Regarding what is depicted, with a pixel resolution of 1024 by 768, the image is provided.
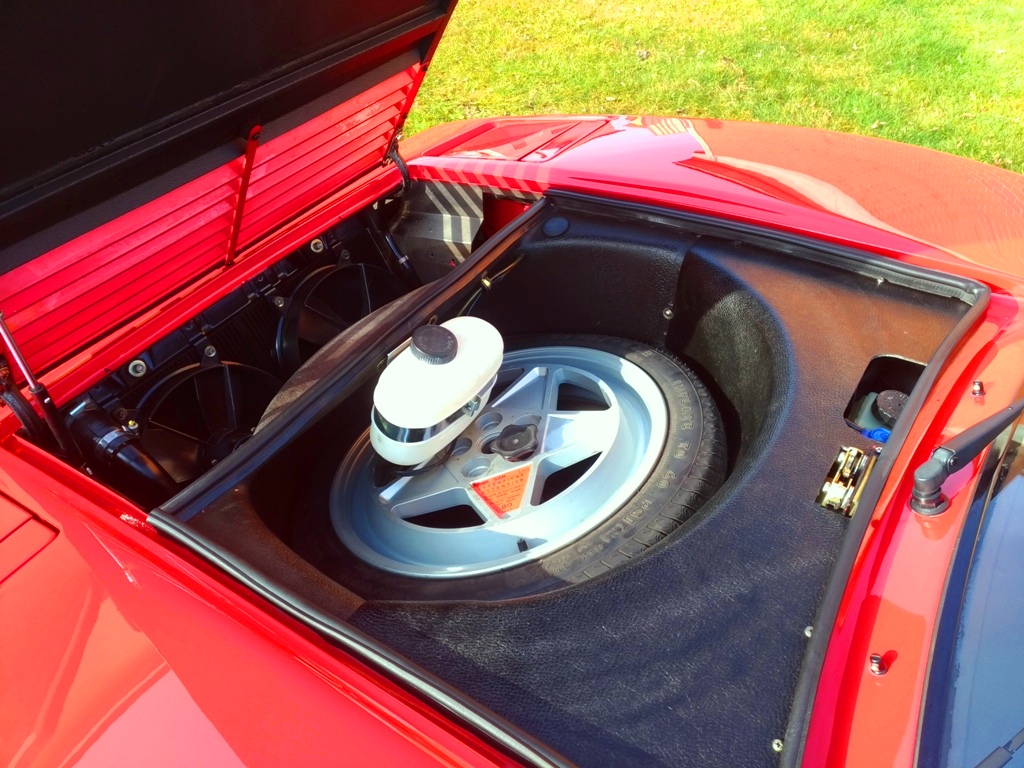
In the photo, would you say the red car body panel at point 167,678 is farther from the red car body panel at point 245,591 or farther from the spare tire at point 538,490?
the spare tire at point 538,490

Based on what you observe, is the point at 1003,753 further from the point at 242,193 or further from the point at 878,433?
the point at 242,193

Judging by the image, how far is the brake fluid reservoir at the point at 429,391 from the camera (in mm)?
1260

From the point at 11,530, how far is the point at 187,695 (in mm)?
409

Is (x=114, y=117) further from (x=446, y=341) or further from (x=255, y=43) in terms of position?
(x=446, y=341)

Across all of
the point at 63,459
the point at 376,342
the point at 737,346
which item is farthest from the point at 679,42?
the point at 63,459

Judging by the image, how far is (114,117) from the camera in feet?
3.44

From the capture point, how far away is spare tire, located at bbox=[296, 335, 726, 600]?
1.22 meters

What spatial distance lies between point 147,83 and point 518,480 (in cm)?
84

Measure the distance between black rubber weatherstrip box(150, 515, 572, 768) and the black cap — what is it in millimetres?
426

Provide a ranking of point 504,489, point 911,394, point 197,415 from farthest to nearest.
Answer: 1. point 197,415
2. point 504,489
3. point 911,394

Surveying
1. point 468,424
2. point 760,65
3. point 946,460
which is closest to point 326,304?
point 468,424

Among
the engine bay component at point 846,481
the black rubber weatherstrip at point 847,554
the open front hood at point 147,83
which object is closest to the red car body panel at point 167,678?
the black rubber weatherstrip at point 847,554

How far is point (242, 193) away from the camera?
1398 millimetres

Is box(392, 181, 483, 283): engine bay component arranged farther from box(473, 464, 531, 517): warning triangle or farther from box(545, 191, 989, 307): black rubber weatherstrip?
box(473, 464, 531, 517): warning triangle
